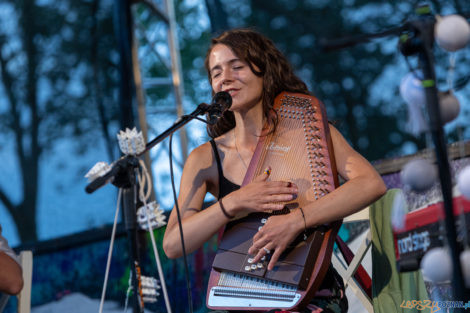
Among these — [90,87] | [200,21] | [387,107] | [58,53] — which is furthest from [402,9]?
[58,53]

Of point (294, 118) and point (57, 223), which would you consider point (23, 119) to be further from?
point (294, 118)

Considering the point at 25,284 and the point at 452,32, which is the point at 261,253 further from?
the point at 25,284

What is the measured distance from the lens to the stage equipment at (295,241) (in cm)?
165

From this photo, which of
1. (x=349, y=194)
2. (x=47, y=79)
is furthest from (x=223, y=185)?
(x=47, y=79)

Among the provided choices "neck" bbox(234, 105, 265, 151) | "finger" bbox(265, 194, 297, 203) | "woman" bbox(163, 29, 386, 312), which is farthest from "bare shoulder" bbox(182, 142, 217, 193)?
"finger" bbox(265, 194, 297, 203)

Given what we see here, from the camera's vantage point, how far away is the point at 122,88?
4.78 meters

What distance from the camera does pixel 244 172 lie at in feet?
6.33

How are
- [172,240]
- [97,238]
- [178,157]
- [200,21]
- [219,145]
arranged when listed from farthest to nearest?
1. [200,21]
2. [178,157]
3. [97,238]
4. [219,145]
5. [172,240]

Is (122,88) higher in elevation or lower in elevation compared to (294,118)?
higher

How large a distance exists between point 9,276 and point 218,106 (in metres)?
1.09

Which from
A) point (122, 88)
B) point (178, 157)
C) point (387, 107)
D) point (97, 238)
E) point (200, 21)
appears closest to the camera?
point (97, 238)

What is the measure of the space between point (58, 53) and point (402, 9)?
3238mm

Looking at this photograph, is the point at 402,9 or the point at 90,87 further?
the point at 90,87

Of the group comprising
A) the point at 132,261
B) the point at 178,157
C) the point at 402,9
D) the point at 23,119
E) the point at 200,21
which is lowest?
the point at 132,261
